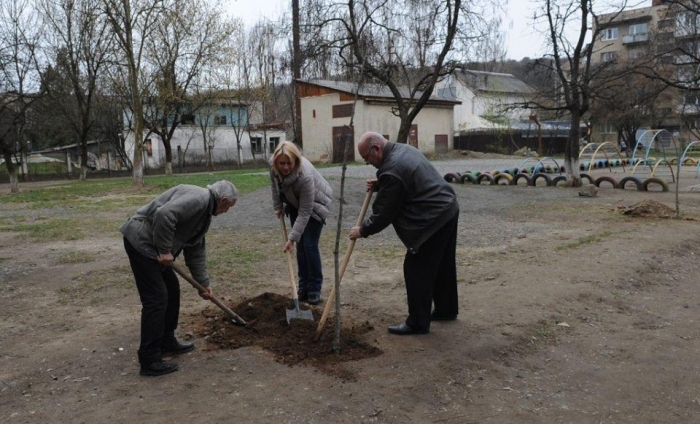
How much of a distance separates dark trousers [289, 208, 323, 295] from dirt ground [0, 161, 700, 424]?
33cm

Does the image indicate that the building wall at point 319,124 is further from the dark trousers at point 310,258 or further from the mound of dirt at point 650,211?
the dark trousers at point 310,258

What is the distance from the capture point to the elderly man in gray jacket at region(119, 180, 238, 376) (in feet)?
11.5

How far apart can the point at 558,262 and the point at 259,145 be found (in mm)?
38803

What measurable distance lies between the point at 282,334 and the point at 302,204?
3.71 ft

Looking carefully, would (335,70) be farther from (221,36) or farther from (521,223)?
(221,36)

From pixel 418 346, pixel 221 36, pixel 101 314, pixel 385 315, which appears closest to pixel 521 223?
pixel 385 315

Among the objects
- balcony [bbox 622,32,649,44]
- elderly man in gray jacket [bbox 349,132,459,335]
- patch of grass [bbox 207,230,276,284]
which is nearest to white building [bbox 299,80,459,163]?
patch of grass [bbox 207,230,276,284]

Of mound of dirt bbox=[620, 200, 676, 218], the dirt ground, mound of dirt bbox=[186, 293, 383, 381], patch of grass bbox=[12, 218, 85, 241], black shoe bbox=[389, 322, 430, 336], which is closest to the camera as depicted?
the dirt ground

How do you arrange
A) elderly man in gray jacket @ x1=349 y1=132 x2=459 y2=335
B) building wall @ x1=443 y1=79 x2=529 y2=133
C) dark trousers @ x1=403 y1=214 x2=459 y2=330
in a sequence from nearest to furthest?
elderly man in gray jacket @ x1=349 y1=132 x2=459 y2=335
dark trousers @ x1=403 y1=214 x2=459 y2=330
building wall @ x1=443 y1=79 x2=529 y2=133

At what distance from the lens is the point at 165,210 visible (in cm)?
348

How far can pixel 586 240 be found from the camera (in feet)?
27.0

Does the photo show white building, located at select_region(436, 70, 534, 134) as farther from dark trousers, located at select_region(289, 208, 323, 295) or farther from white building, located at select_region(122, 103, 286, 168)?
dark trousers, located at select_region(289, 208, 323, 295)

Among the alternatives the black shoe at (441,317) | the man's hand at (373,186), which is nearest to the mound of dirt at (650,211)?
the black shoe at (441,317)

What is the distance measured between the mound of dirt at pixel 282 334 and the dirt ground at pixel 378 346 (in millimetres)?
16
